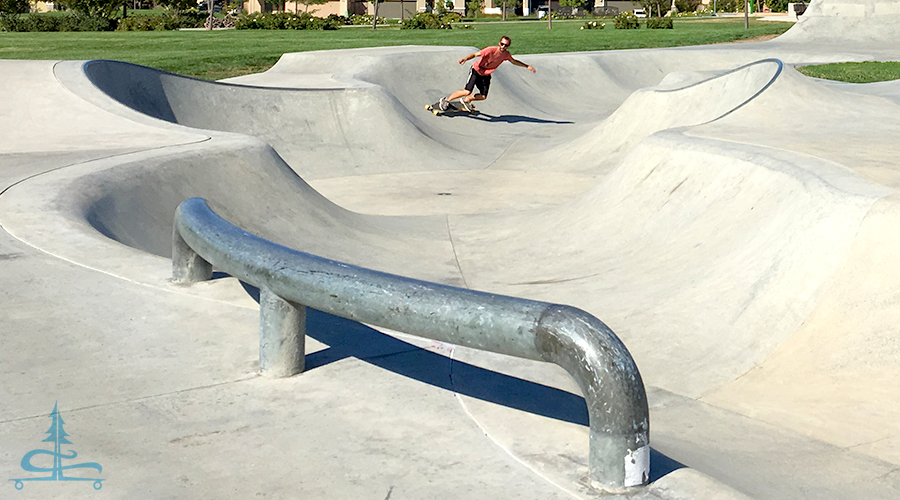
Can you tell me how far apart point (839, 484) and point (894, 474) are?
0.46 m

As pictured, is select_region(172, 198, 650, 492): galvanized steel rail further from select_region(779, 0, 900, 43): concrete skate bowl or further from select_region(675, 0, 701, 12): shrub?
select_region(675, 0, 701, 12): shrub

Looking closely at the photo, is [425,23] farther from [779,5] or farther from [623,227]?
[779,5]

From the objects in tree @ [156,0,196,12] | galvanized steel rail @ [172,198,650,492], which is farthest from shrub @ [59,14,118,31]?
galvanized steel rail @ [172,198,650,492]

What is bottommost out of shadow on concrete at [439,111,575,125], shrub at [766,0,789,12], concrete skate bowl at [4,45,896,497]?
concrete skate bowl at [4,45,896,497]

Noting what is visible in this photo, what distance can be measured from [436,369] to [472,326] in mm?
1038

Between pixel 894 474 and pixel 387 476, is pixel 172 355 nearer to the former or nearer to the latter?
pixel 387 476

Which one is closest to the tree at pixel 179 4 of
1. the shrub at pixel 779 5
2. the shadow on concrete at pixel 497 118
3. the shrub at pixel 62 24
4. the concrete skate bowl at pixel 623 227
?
the shrub at pixel 62 24

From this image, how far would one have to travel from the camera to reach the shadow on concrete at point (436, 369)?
350 cm

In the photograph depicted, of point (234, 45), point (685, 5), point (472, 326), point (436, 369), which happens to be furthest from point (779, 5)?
point (472, 326)

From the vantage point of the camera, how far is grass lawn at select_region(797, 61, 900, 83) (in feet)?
63.7

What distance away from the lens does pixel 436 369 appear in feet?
12.5

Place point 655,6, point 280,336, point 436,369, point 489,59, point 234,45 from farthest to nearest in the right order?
point 655,6 → point 234,45 → point 489,59 → point 436,369 → point 280,336

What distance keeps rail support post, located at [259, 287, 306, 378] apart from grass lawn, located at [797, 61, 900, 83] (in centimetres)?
1838

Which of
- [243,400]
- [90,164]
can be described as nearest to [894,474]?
[243,400]
